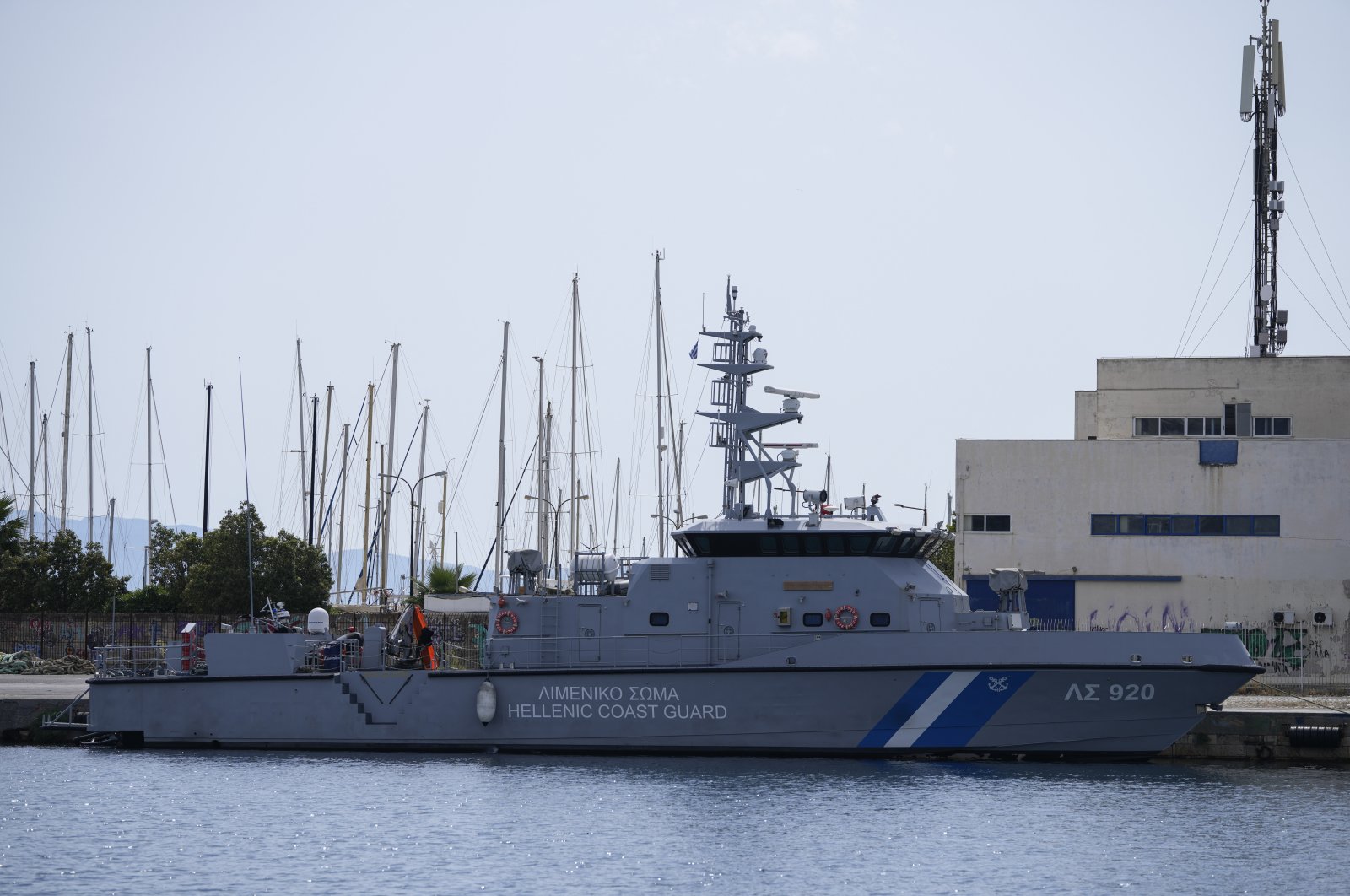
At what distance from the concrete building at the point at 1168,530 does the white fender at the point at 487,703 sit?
1270 cm

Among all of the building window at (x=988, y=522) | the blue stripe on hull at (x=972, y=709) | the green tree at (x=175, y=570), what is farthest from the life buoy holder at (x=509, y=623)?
the green tree at (x=175, y=570)

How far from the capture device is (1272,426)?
32.3 meters

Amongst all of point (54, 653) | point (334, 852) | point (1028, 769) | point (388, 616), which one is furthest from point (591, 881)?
point (54, 653)

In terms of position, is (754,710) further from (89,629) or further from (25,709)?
(89,629)

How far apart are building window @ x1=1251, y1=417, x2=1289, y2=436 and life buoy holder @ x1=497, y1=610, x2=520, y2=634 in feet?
60.5

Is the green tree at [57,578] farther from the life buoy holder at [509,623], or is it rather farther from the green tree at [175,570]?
the life buoy holder at [509,623]

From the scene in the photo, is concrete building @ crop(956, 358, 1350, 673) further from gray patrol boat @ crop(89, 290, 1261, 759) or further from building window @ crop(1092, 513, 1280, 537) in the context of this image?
gray patrol boat @ crop(89, 290, 1261, 759)

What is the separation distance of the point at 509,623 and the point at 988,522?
13.1m

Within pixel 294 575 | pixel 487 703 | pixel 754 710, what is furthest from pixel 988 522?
pixel 294 575

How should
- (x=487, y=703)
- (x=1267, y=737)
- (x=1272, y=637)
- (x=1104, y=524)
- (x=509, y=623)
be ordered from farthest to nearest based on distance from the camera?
1. (x=1104, y=524)
2. (x=1272, y=637)
3. (x=1267, y=737)
4. (x=509, y=623)
5. (x=487, y=703)

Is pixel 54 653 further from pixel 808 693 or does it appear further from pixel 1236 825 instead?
pixel 1236 825

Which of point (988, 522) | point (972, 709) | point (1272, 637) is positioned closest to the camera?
A: point (972, 709)

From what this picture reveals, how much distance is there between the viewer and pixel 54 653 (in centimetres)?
3109

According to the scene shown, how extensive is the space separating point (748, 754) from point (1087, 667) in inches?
165
